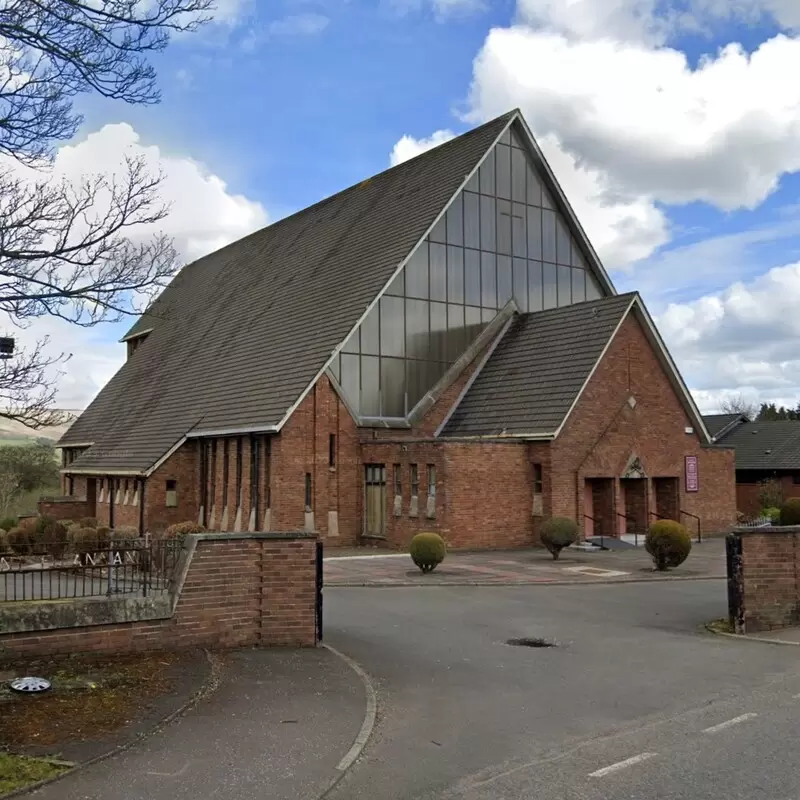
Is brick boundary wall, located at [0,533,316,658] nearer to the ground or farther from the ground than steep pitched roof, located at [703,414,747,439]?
nearer to the ground

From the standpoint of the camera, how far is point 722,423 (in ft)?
204

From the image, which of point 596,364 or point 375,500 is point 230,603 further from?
point 596,364

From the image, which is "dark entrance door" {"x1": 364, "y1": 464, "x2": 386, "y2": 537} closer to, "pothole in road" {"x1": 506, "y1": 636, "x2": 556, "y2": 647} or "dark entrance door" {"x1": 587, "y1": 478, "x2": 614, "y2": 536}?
"dark entrance door" {"x1": 587, "y1": 478, "x2": 614, "y2": 536}

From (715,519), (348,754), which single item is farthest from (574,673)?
(715,519)

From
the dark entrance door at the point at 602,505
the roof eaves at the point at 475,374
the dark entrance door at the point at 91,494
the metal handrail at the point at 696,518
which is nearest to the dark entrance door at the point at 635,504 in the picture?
the dark entrance door at the point at 602,505

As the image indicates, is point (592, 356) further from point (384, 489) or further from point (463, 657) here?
point (463, 657)

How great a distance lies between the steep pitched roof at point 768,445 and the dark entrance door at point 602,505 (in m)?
23.7

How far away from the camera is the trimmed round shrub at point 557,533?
76.7ft

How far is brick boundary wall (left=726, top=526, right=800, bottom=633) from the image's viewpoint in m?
12.9

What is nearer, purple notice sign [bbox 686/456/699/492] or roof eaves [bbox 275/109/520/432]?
roof eaves [bbox 275/109/520/432]

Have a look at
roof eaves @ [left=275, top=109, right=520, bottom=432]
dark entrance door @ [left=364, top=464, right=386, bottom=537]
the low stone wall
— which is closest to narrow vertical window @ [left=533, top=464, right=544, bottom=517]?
dark entrance door @ [left=364, top=464, right=386, bottom=537]

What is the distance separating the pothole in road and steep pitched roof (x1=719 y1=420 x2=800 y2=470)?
130 feet

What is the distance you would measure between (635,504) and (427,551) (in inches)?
441

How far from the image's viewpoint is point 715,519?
103ft
